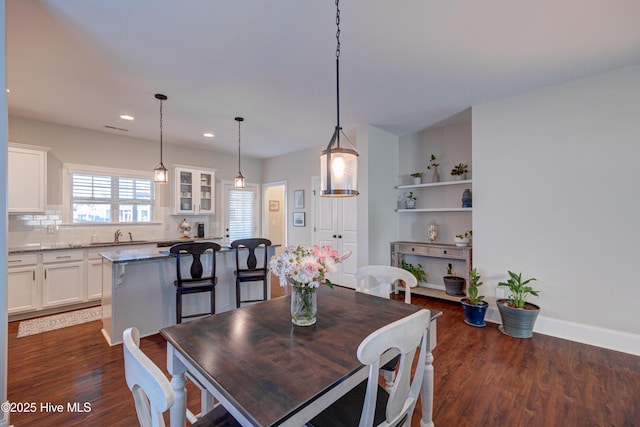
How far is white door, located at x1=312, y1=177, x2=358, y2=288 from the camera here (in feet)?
16.3

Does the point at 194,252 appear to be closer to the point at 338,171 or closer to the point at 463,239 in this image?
the point at 338,171

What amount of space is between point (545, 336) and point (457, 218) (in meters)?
1.85

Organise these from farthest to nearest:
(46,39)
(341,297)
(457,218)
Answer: (457,218), (46,39), (341,297)

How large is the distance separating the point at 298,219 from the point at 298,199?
0.43 m

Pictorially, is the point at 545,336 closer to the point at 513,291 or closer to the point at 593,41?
the point at 513,291

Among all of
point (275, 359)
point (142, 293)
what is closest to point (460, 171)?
point (275, 359)

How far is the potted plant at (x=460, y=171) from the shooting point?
422 cm

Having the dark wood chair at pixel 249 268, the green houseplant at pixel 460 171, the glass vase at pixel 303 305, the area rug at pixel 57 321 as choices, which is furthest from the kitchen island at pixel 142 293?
the green houseplant at pixel 460 171

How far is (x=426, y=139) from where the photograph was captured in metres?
4.79

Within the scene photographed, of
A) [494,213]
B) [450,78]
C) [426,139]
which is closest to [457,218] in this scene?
[494,213]

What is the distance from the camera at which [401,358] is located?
1176mm

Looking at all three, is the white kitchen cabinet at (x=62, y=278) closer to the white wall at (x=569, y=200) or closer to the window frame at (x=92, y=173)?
the window frame at (x=92, y=173)

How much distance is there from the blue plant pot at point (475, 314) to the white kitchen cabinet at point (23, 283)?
542 cm

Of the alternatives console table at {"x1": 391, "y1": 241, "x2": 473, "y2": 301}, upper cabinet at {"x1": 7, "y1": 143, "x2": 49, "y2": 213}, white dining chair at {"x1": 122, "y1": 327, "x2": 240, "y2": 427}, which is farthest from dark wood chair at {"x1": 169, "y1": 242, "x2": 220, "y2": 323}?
console table at {"x1": 391, "y1": 241, "x2": 473, "y2": 301}
